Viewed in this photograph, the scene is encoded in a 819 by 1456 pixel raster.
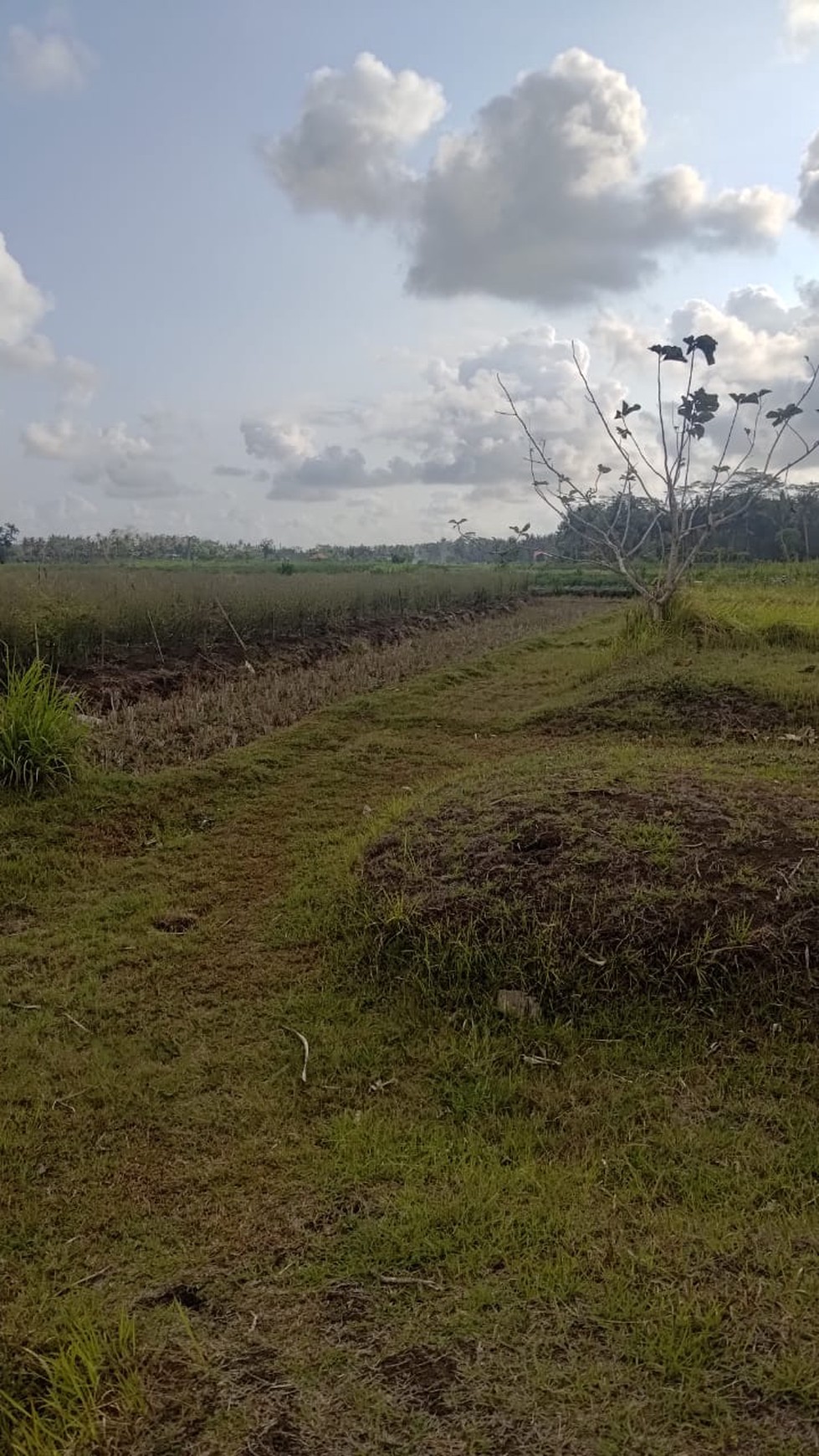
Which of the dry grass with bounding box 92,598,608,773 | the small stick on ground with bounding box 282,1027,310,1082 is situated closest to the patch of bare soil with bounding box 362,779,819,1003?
the small stick on ground with bounding box 282,1027,310,1082

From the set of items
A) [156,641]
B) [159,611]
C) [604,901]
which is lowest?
[604,901]

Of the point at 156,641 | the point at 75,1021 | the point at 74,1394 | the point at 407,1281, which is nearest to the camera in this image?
the point at 74,1394

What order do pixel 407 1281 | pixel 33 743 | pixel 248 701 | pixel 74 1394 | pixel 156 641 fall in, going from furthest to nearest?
pixel 156 641
pixel 248 701
pixel 33 743
pixel 407 1281
pixel 74 1394

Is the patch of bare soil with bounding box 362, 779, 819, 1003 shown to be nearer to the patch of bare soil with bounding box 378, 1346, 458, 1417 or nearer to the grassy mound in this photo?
the grassy mound

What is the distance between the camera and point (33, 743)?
5.12 meters

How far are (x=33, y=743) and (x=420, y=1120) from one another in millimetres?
3562

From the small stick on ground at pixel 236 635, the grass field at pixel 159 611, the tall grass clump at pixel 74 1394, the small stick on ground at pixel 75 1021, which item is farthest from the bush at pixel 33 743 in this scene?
the small stick on ground at pixel 236 635

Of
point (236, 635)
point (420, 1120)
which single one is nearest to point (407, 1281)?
point (420, 1120)

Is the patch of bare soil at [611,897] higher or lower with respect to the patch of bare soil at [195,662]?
lower

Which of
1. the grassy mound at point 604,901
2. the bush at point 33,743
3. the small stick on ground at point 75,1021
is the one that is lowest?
the small stick on ground at point 75,1021

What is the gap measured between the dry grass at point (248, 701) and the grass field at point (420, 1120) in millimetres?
1243

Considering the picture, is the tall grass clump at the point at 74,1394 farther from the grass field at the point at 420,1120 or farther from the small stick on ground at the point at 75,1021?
the small stick on ground at the point at 75,1021

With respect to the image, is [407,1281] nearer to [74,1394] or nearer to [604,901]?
[74,1394]

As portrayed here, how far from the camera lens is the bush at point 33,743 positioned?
5.11 m
